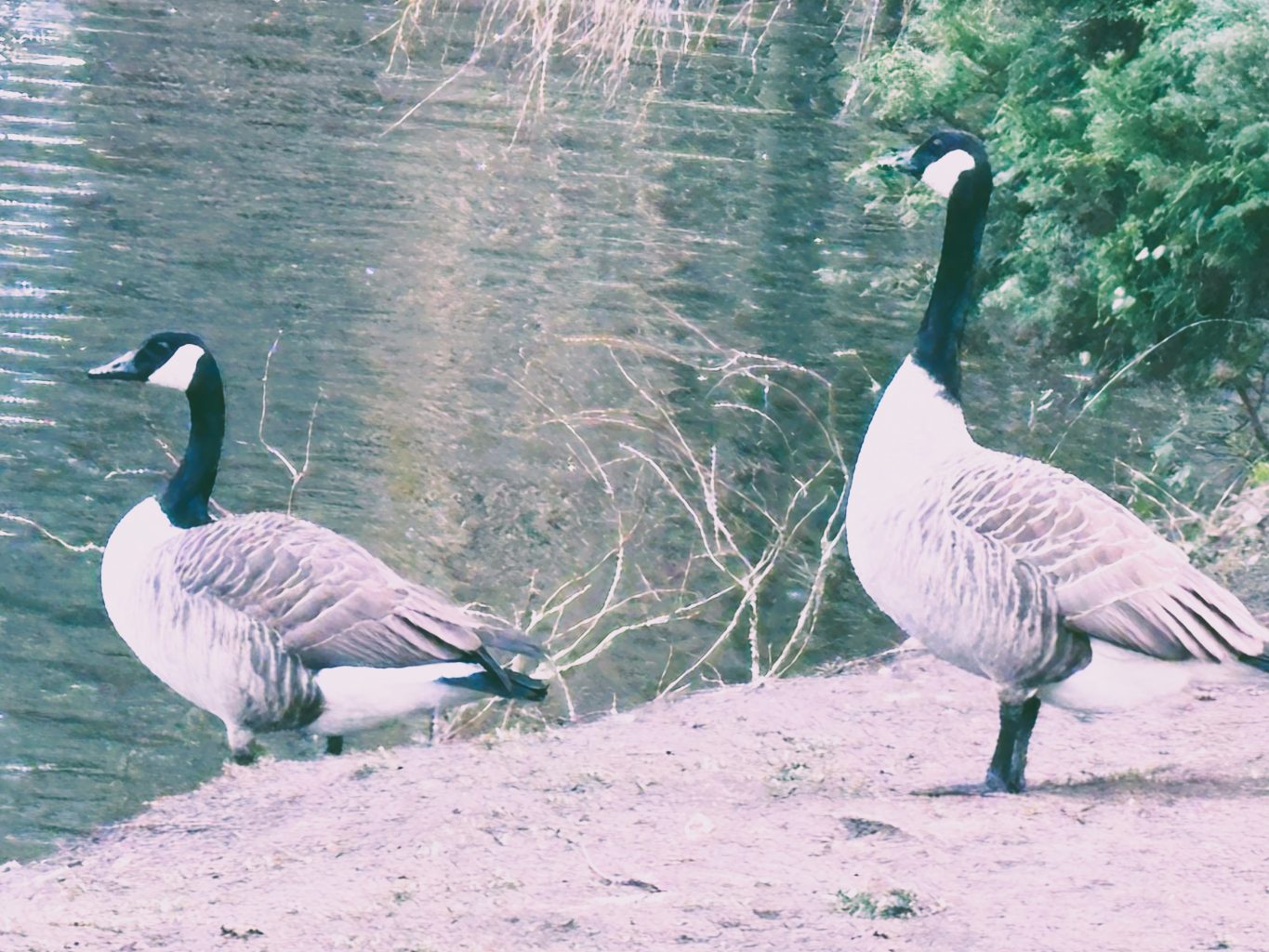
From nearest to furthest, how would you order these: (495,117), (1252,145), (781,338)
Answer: (1252,145) < (781,338) < (495,117)

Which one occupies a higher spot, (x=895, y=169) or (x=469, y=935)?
(x=895, y=169)

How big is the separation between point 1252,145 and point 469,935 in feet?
20.2

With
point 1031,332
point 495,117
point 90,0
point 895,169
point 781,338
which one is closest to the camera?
point 895,169

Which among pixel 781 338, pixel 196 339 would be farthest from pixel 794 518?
pixel 196 339

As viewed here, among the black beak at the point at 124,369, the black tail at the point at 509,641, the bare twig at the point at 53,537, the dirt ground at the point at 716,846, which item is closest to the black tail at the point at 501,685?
the black tail at the point at 509,641

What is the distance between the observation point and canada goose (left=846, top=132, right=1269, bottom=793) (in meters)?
5.42

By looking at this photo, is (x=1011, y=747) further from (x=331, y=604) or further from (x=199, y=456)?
(x=199, y=456)

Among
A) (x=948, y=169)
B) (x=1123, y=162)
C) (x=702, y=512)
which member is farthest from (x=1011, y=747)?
(x=702, y=512)

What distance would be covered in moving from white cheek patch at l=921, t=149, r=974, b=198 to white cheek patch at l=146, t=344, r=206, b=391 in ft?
10.3

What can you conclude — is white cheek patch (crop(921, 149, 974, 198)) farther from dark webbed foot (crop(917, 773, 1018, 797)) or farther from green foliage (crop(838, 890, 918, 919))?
green foliage (crop(838, 890, 918, 919))

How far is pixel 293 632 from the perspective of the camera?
255 inches

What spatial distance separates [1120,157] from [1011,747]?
16.0 ft

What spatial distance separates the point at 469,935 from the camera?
468 cm

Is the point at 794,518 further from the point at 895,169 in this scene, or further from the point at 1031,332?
the point at 895,169
